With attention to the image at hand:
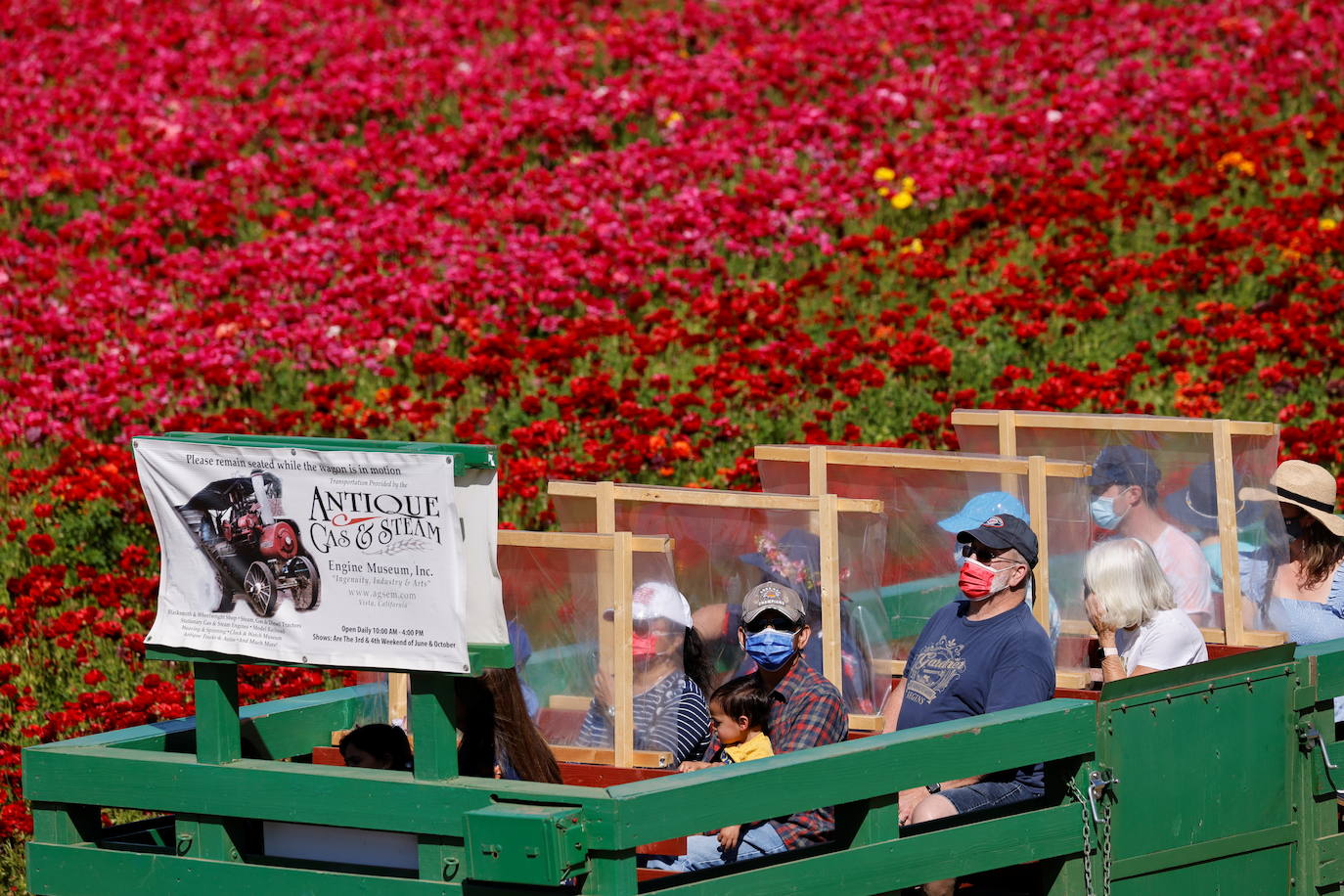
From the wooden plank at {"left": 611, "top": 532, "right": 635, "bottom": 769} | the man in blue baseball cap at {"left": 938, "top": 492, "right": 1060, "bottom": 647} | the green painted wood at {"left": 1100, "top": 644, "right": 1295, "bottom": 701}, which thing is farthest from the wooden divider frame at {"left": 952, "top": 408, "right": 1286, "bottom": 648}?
the wooden plank at {"left": 611, "top": 532, "right": 635, "bottom": 769}

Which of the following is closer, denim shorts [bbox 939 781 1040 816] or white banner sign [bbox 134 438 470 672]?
white banner sign [bbox 134 438 470 672]

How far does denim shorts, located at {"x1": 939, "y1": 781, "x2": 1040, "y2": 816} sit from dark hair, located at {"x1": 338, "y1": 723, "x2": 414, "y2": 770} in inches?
58.3

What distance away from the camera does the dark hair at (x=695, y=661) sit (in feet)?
18.2

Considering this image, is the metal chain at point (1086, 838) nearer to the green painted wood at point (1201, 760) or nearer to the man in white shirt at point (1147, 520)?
the green painted wood at point (1201, 760)

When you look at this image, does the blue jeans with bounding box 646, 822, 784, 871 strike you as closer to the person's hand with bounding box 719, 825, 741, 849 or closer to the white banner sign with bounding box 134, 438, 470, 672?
the person's hand with bounding box 719, 825, 741, 849

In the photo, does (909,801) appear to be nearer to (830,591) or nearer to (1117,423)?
(830,591)

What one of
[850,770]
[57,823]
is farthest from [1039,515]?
[57,823]

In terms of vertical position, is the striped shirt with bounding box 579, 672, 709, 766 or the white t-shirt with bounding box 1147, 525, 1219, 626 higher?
the white t-shirt with bounding box 1147, 525, 1219, 626

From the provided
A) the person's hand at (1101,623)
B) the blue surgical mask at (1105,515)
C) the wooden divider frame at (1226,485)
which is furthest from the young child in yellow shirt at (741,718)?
the wooden divider frame at (1226,485)

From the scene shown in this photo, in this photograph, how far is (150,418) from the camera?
31.3 ft

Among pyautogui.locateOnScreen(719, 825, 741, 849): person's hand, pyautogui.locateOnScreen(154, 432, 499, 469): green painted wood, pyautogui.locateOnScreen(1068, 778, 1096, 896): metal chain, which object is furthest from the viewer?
pyautogui.locateOnScreen(719, 825, 741, 849): person's hand

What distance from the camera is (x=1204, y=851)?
4523 millimetres

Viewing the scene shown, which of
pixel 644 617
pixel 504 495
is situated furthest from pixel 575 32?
pixel 644 617

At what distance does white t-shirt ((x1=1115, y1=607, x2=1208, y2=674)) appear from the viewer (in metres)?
5.54
